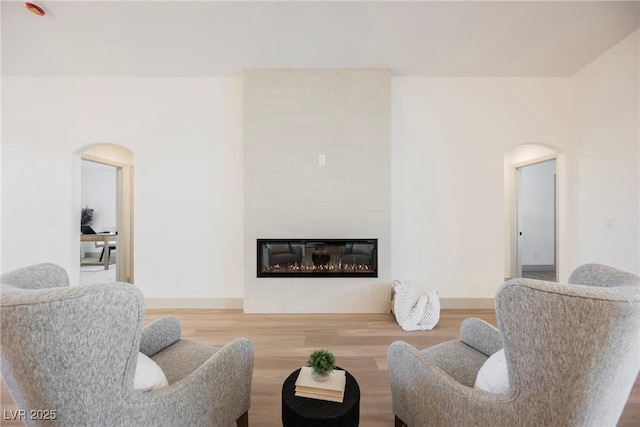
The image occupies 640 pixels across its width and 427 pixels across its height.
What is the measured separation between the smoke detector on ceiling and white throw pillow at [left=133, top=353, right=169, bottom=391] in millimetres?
3084

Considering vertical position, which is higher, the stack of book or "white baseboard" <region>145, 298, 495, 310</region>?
the stack of book

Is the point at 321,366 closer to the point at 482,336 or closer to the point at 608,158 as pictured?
the point at 482,336

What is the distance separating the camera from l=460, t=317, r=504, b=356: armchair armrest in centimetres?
143

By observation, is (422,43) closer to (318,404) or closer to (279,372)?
(318,404)

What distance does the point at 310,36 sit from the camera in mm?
2523

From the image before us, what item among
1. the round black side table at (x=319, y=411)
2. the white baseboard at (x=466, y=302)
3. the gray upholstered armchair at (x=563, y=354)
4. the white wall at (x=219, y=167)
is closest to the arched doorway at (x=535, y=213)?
the white wall at (x=219, y=167)

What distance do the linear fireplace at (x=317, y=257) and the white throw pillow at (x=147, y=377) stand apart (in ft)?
6.59

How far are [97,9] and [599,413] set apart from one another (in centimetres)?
402

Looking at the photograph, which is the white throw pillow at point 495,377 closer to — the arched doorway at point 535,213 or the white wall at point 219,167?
the white wall at point 219,167

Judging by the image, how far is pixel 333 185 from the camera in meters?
3.09

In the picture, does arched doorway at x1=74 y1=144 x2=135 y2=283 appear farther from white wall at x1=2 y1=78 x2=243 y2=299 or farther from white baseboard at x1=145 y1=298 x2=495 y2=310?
white baseboard at x1=145 y1=298 x2=495 y2=310

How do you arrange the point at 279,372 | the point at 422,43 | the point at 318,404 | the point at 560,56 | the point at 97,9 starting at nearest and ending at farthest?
the point at 318,404, the point at 279,372, the point at 97,9, the point at 422,43, the point at 560,56

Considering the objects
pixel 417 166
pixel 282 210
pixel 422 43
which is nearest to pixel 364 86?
pixel 422 43

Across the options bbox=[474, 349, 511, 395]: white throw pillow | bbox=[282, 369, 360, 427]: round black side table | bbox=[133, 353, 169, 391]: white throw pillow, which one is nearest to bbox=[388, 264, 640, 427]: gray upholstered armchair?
bbox=[474, 349, 511, 395]: white throw pillow
